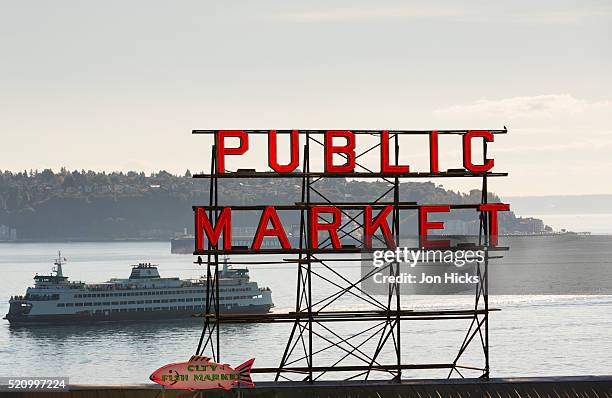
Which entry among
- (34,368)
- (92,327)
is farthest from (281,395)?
(92,327)

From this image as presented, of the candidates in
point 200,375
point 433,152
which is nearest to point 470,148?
point 433,152

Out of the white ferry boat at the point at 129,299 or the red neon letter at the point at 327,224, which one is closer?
the red neon letter at the point at 327,224

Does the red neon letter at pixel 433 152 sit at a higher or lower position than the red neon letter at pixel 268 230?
higher

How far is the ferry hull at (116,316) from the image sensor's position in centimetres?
14588

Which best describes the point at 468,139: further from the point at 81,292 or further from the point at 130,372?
the point at 81,292

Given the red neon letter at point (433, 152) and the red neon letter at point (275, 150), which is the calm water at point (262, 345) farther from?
the red neon letter at point (275, 150)

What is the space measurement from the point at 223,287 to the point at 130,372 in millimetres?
53053

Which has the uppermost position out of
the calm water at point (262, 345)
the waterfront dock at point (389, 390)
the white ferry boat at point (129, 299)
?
the waterfront dock at point (389, 390)

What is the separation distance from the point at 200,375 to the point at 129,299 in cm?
11125

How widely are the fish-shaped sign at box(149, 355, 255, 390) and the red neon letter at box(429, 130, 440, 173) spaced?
1289 centimetres

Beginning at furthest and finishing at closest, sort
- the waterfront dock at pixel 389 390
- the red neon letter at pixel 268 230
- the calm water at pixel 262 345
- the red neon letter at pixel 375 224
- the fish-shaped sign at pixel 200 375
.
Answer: the calm water at pixel 262 345, the red neon letter at pixel 375 224, the red neon letter at pixel 268 230, the waterfront dock at pixel 389 390, the fish-shaped sign at pixel 200 375

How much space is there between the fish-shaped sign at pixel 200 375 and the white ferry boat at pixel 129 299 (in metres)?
107

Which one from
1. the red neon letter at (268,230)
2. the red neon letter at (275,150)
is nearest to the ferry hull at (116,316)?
the red neon letter at (268,230)

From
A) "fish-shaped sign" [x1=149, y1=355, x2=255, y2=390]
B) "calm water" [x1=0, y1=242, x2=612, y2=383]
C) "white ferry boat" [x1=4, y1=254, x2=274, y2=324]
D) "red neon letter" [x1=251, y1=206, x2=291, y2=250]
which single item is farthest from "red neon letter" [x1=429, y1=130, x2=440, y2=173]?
"white ferry boat" [x1=4, y1=254, x2=274, y2=324]
